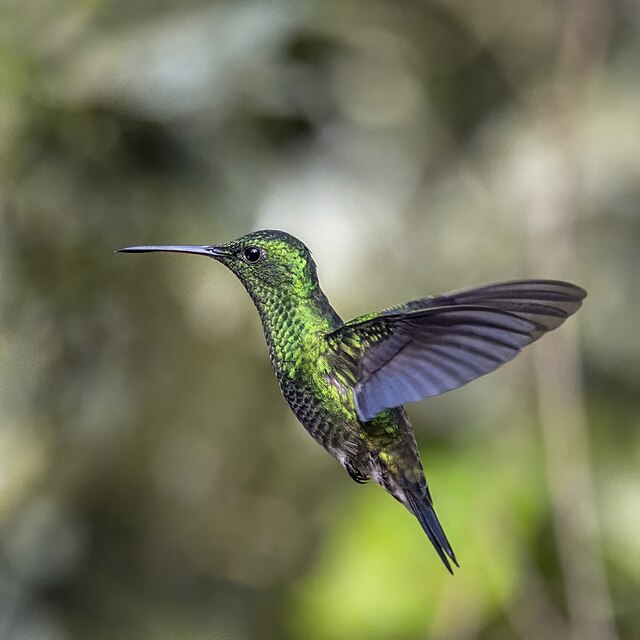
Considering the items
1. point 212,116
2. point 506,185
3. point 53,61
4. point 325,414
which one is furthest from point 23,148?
point 325,414

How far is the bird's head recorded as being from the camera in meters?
0.82

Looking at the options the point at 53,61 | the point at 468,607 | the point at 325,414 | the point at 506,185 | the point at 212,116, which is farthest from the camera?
the point at 506,185

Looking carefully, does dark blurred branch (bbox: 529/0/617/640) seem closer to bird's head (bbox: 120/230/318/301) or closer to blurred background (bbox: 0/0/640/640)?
blurred background (bbox: 0/0/640/640)

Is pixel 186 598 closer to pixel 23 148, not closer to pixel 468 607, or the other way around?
pixel 468 607

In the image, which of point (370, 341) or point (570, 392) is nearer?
point (370, 341)

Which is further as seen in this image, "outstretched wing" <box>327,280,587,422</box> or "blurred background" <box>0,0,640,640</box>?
"blurred background" <box>0,0,640,640</box>

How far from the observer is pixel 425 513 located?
2.95 feet

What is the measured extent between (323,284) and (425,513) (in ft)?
5.37

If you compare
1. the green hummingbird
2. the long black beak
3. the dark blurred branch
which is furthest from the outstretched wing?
the dark blurred branch

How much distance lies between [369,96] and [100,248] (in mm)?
807

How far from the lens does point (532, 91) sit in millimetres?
2791

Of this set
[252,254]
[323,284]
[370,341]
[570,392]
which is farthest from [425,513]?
[323,284]

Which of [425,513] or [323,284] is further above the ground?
[425,513]

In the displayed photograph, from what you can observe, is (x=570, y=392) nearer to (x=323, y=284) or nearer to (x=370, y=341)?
(x=323, y=284)
